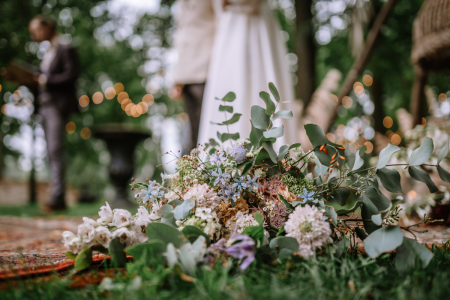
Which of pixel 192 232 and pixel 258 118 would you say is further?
pixel 258 118

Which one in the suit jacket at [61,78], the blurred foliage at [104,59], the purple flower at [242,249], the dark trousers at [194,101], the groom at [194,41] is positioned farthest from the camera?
the blurred foliage at [104,59]

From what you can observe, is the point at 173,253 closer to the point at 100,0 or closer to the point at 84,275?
the point at 84,275

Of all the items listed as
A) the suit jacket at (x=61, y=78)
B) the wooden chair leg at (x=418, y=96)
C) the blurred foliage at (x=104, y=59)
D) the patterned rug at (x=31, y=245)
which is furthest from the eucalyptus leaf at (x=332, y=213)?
the blurred foliage at (x=104, y=59)

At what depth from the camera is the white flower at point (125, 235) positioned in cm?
90

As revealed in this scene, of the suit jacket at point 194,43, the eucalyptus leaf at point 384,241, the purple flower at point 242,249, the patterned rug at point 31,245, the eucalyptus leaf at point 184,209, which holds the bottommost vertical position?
the patterned rug at point 31,245

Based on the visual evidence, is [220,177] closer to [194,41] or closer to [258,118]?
[258,118]

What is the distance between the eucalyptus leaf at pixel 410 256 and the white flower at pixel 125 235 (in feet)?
2.57

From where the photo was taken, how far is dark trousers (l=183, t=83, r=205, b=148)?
2.63 m

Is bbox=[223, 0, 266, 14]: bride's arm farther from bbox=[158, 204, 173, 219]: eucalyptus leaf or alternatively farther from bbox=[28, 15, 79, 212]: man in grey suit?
bbox=[28, 15, 79, 212]: man in grey suit

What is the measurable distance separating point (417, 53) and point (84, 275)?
2.62 meters

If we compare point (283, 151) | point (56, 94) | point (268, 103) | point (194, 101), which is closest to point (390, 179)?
point (283, 151)

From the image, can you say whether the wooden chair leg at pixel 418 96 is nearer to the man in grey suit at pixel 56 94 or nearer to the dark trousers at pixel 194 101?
the dark trousers at pixel 194 101

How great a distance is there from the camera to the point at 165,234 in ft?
2.76

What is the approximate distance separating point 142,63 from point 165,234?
10.1m
